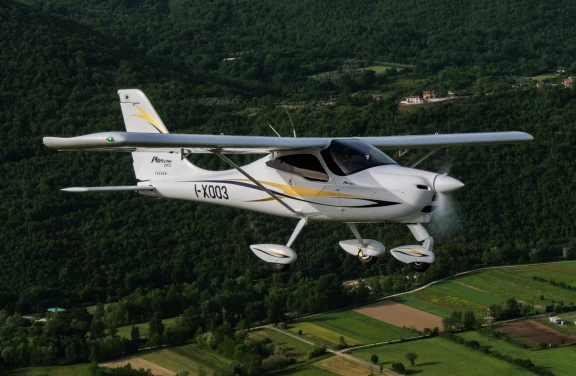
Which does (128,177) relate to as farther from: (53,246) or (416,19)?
(416,19)

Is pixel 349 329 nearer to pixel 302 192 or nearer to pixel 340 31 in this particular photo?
pixel 302 192

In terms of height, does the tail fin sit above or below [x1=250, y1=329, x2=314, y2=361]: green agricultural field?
above

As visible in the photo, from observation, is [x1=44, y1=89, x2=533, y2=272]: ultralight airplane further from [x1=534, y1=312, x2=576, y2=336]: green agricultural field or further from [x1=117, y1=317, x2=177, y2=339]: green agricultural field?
[x1=534, y1=312, x2=576, y2=336]: green agricultural field

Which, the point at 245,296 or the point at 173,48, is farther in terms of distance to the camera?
the point at 173,48

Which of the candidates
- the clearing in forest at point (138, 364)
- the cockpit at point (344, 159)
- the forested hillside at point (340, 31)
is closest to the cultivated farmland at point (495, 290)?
the clearing in forest at point (138, 364)

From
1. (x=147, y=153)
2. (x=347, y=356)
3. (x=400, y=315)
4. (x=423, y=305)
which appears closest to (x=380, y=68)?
(x=423, y=305)

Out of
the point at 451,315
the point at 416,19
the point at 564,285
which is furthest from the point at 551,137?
the point at 416,19

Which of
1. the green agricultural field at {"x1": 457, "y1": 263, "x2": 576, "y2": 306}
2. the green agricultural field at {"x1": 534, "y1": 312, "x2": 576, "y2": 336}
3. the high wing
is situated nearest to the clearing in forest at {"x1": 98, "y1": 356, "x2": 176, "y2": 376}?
the green agricultural field at {"x1": 534, "y1": 312, "x2": 576, "y2": 336}

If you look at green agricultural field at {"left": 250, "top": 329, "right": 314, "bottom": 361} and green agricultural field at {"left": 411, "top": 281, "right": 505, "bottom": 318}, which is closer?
green agricultural field at {"left": 250, "top": 329, "right": 314, "bottom": 361}
